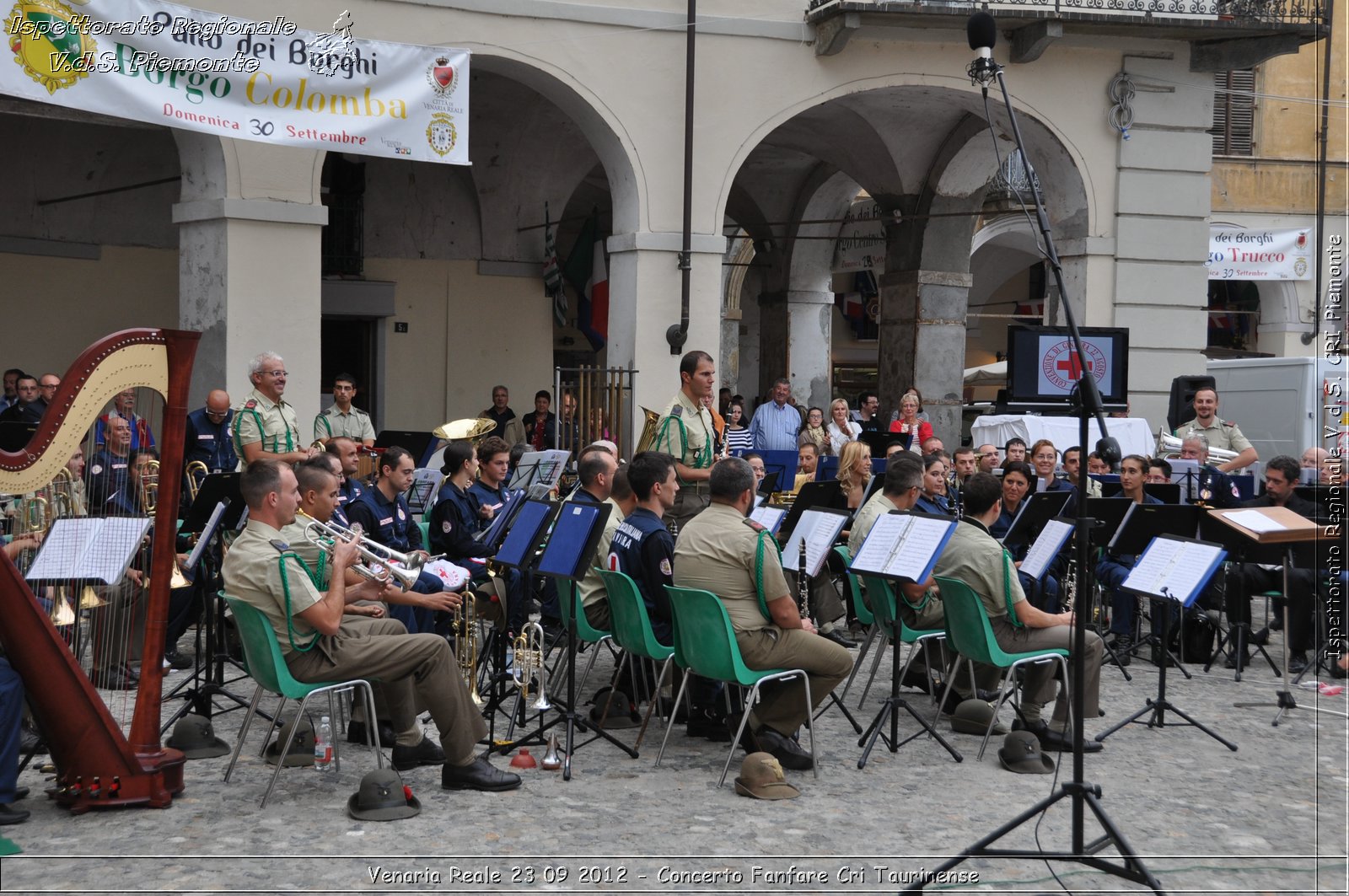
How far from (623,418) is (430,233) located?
5.43 meters

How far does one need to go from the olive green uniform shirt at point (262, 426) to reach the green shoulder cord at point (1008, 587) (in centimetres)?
565

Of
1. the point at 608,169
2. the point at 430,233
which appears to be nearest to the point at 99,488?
the point at 608,169

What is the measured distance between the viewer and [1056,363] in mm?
14727

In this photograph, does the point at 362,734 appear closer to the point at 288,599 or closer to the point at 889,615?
the point at 288,599

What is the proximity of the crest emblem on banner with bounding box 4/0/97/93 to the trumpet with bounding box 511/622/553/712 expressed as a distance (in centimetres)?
624

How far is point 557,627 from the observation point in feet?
30.9

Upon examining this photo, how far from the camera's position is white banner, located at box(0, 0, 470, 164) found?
10469 mm

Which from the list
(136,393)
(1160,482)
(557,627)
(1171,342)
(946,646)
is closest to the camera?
(136,393)

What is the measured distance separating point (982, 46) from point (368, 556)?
3665mm

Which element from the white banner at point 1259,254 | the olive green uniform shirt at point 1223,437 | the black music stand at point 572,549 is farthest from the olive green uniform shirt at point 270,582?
the white banner at point 1259,254

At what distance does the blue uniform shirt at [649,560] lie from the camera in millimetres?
7414

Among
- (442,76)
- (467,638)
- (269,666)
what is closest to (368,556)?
(269,666)

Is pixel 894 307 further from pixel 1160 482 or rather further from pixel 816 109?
pixel 1160 482

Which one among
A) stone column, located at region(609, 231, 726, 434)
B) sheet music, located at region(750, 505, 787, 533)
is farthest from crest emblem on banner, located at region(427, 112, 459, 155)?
sheet music, located at region(750, 505, 787, 533)
